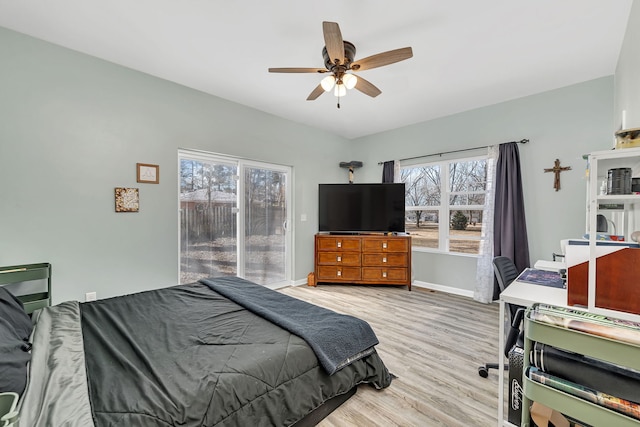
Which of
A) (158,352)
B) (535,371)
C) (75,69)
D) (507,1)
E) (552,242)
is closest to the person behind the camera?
(535,371)

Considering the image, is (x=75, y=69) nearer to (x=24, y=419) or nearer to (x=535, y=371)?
(x=24, y=419)

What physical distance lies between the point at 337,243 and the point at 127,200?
2.89 metres

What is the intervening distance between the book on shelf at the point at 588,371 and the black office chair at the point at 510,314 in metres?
0.56

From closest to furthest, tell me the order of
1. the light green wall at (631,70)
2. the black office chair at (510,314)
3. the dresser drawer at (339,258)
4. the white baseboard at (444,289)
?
1. the black office chair at (510,314)
2. the light green wall at (631,70)
3. the white baseboard at (444,289)
4. the dresser drawer at (339,258)

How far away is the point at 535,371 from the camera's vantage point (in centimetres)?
114

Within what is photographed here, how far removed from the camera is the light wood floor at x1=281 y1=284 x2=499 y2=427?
5.44 ft

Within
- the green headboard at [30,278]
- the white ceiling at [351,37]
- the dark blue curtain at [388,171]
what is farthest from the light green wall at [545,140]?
the green headboard at [30,278]

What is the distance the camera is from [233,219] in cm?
380

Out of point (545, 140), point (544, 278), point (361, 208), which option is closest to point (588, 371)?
point (544, 278)

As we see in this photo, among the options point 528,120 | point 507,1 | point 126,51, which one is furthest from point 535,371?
point 126,51

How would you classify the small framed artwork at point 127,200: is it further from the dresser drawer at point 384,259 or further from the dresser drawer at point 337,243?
the dresser drawer at point 384,259

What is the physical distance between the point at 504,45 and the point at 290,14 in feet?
6.06

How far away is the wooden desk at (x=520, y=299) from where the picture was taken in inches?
56.2

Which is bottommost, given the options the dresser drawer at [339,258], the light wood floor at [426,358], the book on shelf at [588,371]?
the light wood floor at [426,358]
